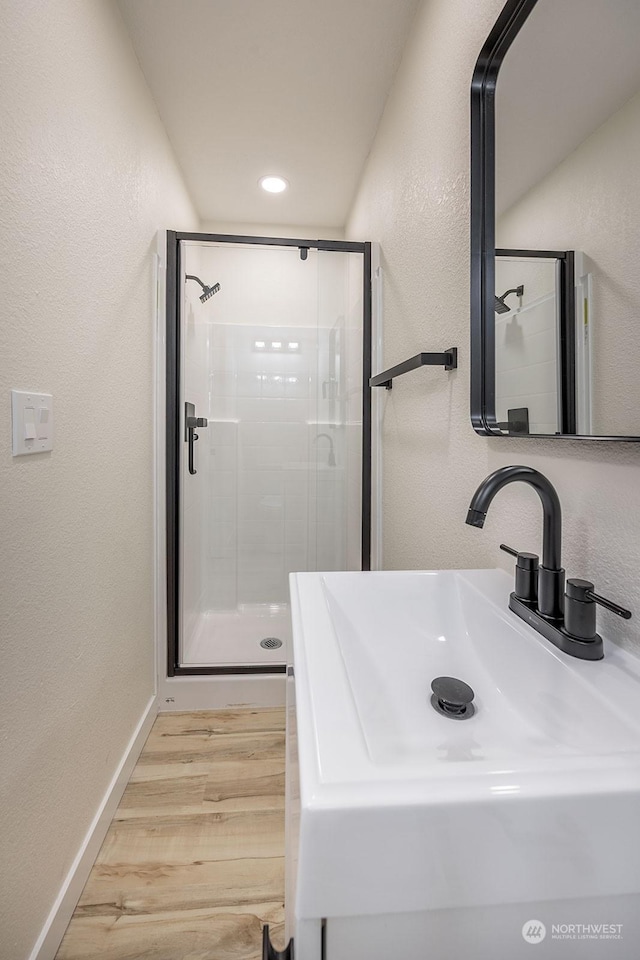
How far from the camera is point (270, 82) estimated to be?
1729 mm

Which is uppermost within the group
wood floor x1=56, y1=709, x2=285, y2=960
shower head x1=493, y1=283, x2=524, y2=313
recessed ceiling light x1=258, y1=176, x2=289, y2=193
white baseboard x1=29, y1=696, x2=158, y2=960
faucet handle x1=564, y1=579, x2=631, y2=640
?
recessed ceiling light x1=258, y1=176, x2=289, y2=193

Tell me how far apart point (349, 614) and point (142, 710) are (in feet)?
4.41

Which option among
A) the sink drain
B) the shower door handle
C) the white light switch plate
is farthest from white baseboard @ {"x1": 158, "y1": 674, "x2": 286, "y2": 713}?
the sink drain

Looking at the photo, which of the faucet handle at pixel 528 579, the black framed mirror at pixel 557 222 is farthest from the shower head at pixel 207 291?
the faucet handle at pixel 528 579

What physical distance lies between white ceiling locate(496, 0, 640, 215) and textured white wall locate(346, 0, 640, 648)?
201 mm

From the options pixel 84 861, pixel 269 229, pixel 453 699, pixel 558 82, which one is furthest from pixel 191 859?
pixel 269 229

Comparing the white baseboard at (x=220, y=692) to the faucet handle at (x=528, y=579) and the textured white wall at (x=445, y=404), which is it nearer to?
the textured white wall at (x=445, y=404)

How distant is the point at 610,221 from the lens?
63cm

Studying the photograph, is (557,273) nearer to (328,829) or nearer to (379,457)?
(328,829)

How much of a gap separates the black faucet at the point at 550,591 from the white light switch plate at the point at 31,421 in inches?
34.1

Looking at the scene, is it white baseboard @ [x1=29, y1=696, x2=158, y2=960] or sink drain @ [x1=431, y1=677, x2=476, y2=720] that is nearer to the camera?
sink drain @ [x1=431, y1=677, x2=476, y2=720]

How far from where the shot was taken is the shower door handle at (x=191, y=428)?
2.08 metres

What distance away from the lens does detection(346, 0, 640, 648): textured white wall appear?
26.8 inches

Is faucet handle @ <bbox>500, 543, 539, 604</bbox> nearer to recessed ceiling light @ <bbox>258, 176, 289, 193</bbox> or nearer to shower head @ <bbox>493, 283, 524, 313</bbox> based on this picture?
shower head @ <bbox>493, 283, 524, 313</bbox>
